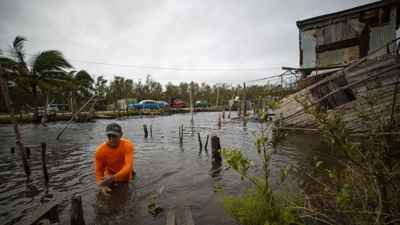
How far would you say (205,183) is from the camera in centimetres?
629

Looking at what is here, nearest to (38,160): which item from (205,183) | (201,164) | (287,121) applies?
(201,164)

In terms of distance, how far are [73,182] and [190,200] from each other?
403cm

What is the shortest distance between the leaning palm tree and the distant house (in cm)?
2713

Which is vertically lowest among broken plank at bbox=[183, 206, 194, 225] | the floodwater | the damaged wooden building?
the floodwater

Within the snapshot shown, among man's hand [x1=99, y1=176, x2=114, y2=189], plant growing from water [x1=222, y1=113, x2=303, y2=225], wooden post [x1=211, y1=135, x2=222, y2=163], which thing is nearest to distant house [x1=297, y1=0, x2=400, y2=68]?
wooden post [x1=211, y1=135, x2=222, y2=163]

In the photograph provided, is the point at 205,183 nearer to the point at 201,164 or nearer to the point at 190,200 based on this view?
the point at 190,200

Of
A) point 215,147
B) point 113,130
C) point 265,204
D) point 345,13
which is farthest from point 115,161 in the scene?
point 345,13

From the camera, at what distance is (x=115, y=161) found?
525cm

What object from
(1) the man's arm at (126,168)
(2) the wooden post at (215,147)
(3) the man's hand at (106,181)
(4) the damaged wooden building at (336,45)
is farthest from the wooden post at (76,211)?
(4) the damaged wooden building at (336,45)

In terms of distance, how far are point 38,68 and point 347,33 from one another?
31099 mm

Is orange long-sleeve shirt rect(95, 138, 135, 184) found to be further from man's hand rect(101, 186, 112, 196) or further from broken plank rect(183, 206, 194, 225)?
broken plank rect(183, 206, 194, 225)

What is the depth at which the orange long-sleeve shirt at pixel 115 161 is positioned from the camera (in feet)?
16.4

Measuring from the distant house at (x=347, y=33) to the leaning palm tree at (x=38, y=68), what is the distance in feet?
89.0

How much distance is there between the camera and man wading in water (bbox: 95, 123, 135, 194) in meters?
4.83
